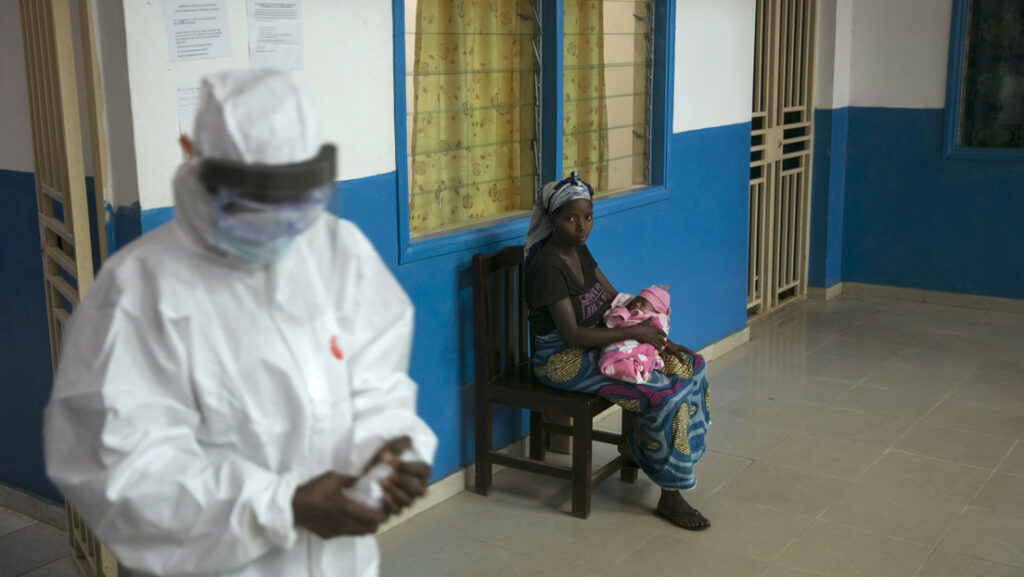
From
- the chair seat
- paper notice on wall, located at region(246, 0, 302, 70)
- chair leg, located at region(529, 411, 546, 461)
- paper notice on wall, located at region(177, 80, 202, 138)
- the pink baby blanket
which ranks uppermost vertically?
paper notice on wall, located at region(246, 0, 302, 70)

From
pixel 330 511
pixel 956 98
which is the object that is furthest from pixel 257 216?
pixel 956 98

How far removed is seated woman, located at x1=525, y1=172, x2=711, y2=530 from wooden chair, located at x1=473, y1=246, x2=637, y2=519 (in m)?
0.08

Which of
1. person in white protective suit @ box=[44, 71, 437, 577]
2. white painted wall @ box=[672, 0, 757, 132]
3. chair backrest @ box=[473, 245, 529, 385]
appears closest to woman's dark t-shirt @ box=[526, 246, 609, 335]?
chair backrest @ box=[473, 245, 529, 385]

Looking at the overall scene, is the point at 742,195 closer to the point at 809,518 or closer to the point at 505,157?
the point at 505,157

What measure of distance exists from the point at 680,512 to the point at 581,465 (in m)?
0.37

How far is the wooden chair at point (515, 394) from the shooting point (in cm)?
326

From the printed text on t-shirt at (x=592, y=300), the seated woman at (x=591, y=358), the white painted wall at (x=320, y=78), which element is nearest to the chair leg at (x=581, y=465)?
the seated woman at (x=591, y=358)

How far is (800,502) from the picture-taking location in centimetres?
341

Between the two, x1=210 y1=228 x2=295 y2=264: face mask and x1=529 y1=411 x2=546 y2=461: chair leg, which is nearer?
x1=210 y1=228 x2=295 y2=264: face mask

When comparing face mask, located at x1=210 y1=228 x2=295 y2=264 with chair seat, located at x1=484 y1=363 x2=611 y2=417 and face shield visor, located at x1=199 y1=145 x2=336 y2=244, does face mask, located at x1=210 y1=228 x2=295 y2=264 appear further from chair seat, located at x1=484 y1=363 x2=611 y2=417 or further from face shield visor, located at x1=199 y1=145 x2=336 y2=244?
chair seat, located at x1=484 y1=363 x2=611 y2=417

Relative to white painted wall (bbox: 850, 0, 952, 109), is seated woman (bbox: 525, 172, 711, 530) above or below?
below

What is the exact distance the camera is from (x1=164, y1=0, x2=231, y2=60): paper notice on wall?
2.41 metres

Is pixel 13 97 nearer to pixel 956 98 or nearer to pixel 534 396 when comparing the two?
pixel 534 396

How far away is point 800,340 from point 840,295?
4.33 ft
